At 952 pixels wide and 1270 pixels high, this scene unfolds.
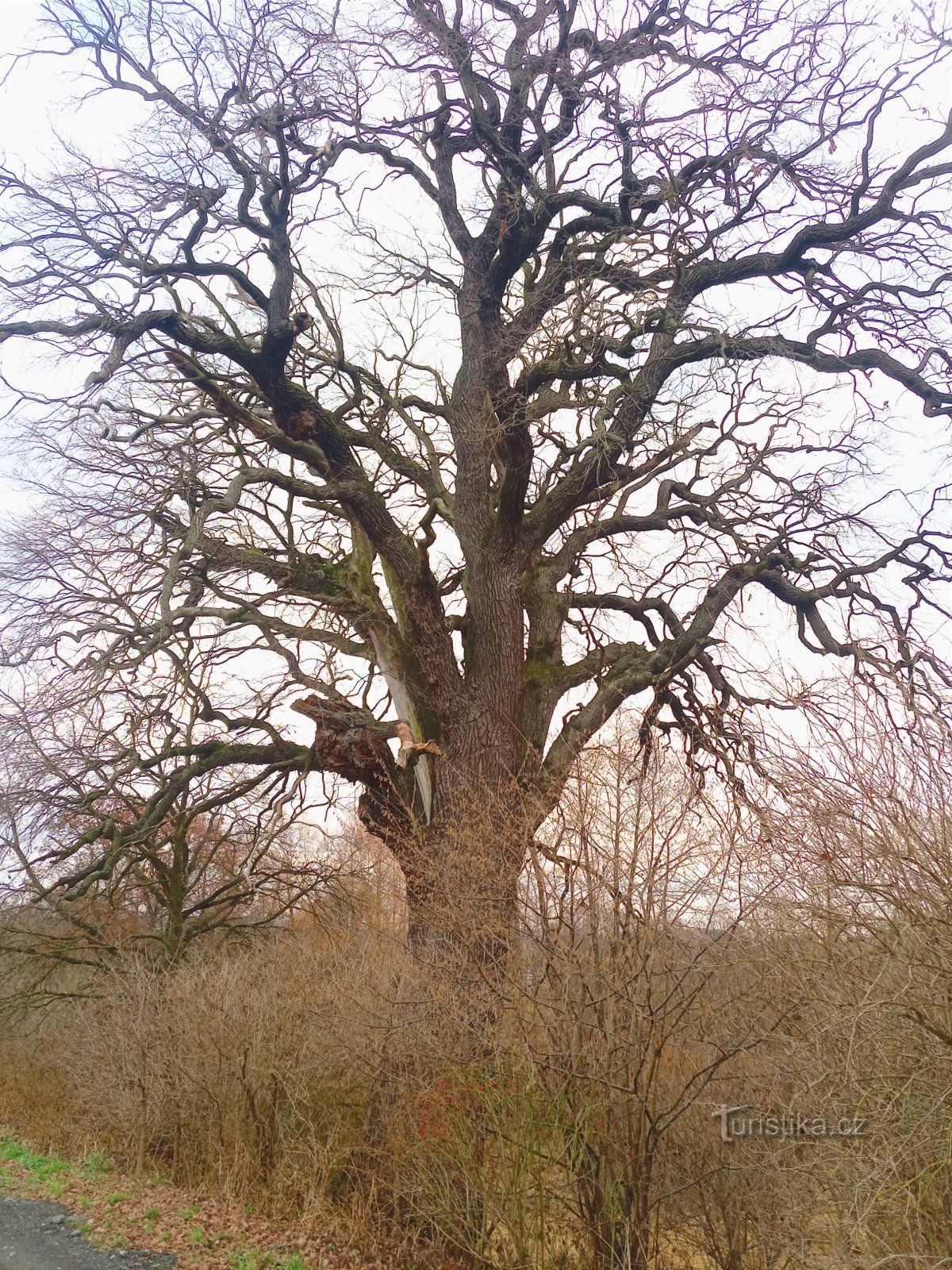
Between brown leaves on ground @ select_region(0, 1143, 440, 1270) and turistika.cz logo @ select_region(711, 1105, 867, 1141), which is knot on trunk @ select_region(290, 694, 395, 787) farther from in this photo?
turistika.cz logo @ select_region(711, 1105, 867, 1141)

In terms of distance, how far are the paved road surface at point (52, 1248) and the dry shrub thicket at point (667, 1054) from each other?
1391mm

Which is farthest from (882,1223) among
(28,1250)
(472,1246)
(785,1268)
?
(28,1250)

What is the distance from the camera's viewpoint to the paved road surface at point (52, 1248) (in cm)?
752

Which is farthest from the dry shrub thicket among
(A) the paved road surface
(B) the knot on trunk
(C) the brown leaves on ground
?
(B) the knot on trunk

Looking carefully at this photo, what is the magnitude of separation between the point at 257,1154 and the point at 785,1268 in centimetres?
568

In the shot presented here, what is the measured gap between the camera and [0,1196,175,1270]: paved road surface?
7516 millimetres

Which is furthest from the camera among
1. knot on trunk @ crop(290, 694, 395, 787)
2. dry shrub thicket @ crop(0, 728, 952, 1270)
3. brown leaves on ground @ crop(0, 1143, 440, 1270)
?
knot on trunk @ crop(290, 694, 395, 787)

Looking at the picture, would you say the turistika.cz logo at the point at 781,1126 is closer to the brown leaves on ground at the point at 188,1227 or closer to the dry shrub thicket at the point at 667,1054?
the dry shrub thicket at the point at 667,1054

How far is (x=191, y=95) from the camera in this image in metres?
9.25

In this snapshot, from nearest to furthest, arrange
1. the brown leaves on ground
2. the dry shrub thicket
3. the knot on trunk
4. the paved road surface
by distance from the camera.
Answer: the dry shrub thicket → the paved road surface → the brown leaves on ground → the knot on trunk

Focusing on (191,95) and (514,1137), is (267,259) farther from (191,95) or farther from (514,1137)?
(514,1137)

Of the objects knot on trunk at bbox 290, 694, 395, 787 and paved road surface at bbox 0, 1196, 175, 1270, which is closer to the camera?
paved road surface at bbox 0, 1196, 175, 1270

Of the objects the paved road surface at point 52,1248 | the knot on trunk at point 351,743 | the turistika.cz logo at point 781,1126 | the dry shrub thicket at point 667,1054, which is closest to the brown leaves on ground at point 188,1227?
the paved road surface at point 52,1248

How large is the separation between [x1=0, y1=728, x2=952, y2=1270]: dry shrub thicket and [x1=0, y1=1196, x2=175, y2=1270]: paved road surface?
139 cm
